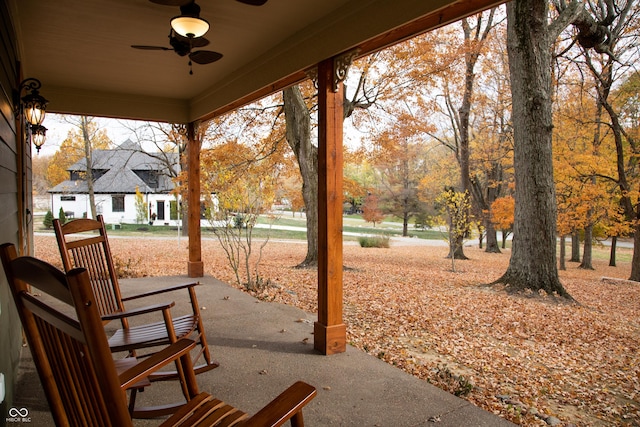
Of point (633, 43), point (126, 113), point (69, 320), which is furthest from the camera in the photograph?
point (633, 43)

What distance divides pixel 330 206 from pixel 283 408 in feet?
7.16

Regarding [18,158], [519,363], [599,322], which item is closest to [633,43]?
[599,322]

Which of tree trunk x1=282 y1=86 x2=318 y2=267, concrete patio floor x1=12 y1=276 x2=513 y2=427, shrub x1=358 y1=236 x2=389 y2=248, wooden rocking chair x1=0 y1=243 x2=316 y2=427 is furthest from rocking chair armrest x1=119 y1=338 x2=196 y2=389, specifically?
shrub x1=358 y1=236 x2=389 y2=248

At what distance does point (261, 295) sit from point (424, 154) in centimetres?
1566

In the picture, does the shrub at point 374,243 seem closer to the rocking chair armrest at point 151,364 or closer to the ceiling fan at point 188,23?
the ceiling fan at point 188,23

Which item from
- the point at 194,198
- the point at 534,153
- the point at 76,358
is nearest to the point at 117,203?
the point at 194,198

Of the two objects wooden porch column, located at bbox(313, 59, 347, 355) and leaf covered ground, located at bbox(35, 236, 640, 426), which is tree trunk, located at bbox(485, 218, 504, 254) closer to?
leaf covered ground, located at bbox(35, 236, 640, 426)

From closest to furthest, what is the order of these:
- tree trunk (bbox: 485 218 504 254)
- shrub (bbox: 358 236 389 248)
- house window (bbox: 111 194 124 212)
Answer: shrub (bbox: 358 236 389 248), tree trunk (bbox: 485 218 504 254), house window (bbox: 111 194 124 212)

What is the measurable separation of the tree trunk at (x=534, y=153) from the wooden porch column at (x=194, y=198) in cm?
520

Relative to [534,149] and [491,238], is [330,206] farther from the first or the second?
Result: [491,238]

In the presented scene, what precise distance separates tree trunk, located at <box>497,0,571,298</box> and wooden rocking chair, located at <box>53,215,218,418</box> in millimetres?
6059

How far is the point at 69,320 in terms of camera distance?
39.1 inches

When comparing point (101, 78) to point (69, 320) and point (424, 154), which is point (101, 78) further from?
point (424, 154)

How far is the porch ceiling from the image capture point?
113 inches
